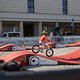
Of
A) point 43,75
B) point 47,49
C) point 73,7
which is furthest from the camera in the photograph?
point 73,7

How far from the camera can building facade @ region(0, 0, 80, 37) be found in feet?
193

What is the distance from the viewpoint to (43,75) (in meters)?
3.34

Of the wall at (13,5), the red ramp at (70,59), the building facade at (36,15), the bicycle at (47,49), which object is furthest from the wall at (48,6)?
the red ramp at (70,59)

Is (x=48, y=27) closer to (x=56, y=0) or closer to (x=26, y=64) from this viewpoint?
(x=56, y=0)

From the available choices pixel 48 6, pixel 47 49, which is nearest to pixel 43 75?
pixel 47 49

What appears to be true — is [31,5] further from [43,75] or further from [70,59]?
[43,75]

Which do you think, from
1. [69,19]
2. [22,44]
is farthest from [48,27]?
[22,44]

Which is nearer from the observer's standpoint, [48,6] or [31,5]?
[31,5]

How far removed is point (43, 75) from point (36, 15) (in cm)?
5932

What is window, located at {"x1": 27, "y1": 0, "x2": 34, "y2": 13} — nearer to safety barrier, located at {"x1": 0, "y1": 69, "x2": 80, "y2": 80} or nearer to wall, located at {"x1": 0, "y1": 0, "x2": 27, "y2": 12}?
wall, located at {"x1": 0, "y1": 0, "x2": 27, "y2": 12}

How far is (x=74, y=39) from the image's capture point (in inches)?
1347

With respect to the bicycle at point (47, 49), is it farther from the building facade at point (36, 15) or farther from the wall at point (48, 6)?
the wall at point (48, 6)

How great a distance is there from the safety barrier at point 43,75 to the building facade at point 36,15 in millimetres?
50865

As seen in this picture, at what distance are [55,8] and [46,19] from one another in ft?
17.9
